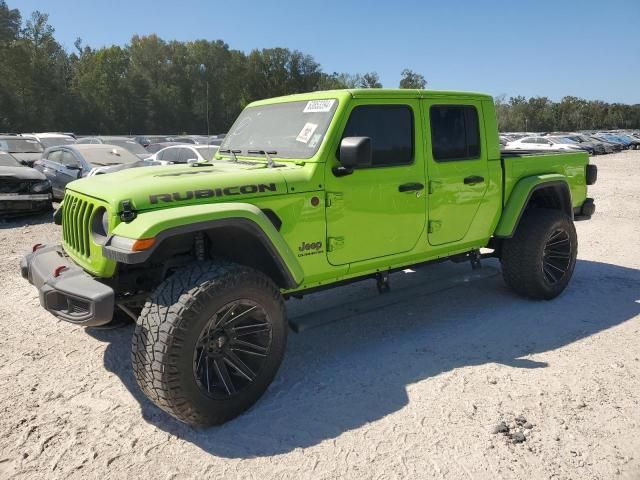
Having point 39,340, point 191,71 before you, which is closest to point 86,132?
point 191,71

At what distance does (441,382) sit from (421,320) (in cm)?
125

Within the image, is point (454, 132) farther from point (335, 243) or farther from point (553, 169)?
point (335, 243)

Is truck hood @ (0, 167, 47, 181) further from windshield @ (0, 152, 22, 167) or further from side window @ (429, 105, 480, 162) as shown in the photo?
side window @ (429, 105, 480, 162)

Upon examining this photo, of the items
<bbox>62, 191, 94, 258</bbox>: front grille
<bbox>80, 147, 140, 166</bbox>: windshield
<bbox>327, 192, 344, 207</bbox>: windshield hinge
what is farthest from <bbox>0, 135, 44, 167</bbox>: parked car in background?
<bbox>327, 192, 344, 207</bbox>: windshield hinge

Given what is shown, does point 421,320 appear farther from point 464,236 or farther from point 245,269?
→ point 245,269

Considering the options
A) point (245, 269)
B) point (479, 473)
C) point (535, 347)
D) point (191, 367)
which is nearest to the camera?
point (479, 473)

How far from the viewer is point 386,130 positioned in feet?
13.0

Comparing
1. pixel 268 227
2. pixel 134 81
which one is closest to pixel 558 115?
pixel 134 81

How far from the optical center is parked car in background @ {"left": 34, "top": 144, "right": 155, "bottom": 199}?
1099 cm

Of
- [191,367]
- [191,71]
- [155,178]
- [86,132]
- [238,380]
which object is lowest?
[238,380]

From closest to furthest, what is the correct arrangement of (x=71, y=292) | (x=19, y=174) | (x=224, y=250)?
(x=71, y=292) < (x=224, y=250) < (x=19, y=174)

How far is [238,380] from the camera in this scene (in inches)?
128

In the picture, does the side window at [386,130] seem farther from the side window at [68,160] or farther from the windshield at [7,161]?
the windshield at [7,161]

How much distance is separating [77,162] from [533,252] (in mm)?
9865
